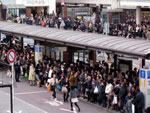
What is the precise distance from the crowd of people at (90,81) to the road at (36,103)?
0.48 meters

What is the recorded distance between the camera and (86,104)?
83.3 ft

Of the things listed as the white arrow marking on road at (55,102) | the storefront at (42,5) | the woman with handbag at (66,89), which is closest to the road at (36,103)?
the white arrow marking on road at (55,102)

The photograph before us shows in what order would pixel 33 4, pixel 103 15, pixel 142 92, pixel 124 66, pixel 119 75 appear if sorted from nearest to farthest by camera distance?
1. pixel 142 92
2. pixel 119 75
3. pixel 124 66
4. pixel 103 15
5. pixel 33 4

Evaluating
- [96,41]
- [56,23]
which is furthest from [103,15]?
[96,41]

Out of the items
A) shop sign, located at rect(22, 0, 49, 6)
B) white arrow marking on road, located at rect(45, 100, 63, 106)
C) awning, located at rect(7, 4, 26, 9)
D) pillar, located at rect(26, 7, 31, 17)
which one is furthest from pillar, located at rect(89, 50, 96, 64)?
pillar, located at rect(26, 7, 31, 17)

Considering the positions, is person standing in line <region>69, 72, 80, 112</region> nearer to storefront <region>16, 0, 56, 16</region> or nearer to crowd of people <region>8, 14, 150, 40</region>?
crowd of people <region>8, 14, 150, 40</region>

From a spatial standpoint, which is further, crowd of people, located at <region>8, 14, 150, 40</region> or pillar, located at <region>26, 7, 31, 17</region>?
pillar, located at <region>26, 7, 31, 17</region>

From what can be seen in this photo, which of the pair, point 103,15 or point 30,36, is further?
point 103,15

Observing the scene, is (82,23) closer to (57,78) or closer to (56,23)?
A: (56,23)

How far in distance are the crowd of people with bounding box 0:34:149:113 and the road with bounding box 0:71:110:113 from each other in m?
0.48

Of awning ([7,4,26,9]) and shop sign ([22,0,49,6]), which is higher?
shop sign ([22,0,49,6])

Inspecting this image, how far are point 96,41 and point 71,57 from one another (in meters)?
6.74

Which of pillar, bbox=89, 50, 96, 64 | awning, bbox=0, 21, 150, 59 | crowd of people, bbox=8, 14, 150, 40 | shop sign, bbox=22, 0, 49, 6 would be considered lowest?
pillar, bbox=89, 50, 96, 64

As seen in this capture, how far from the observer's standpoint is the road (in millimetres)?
24188
